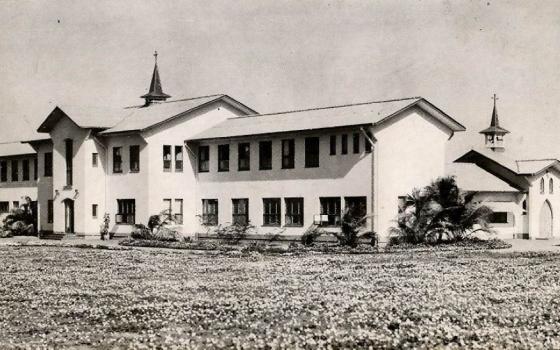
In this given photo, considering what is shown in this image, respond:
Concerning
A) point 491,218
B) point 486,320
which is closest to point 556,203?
point 491,218

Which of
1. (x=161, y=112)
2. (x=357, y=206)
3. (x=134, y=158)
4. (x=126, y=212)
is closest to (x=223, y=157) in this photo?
(x=134, y=158)

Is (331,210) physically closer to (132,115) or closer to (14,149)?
(132,115)

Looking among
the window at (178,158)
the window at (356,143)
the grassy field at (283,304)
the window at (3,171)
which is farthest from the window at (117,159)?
the grassy field at (283,304)

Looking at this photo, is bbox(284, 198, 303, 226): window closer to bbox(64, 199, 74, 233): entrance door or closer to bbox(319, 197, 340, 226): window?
bbox(319, 197, 340, 226): window

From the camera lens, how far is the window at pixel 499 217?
44156 millimetres

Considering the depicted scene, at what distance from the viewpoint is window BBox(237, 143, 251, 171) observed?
4134cm

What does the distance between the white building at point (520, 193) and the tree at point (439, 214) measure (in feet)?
23.3

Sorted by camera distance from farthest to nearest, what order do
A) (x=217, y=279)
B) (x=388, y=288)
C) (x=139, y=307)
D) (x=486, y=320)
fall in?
(x=217, y=279) → (x=388, y=288) → (x=139, y=307) → (x=486, y=320)

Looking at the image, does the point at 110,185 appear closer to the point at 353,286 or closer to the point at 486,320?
the point at 353,286

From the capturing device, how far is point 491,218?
43500 mm

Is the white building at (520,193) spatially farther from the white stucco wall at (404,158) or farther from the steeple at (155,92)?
the steeple at (155,92)

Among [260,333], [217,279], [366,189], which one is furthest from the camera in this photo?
[366,189]

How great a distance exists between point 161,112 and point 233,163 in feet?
21.5

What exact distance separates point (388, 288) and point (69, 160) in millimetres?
32320
